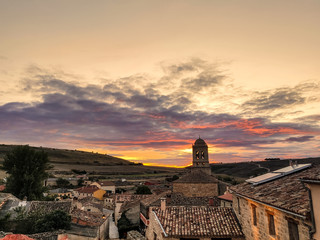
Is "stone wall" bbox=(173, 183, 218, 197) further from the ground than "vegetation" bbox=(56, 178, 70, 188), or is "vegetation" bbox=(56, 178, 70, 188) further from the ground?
"stone wall" bbox=(173, 183, 218, 197)

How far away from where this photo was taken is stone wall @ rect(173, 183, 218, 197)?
1647 inches

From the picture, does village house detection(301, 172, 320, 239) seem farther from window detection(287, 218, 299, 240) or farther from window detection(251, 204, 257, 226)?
window detection(251, 204, 257, 226)

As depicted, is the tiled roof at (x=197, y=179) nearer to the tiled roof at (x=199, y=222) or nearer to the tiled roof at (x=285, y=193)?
the tiled roof at (x=199, y=222)

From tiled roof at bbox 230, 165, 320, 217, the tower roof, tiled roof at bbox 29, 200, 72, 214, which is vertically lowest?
tiled roof at bbox 29, 200, 72, 214

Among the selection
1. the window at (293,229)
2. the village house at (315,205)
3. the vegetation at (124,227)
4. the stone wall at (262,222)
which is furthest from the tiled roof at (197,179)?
the village house at (315,205)

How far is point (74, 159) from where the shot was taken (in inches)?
5979

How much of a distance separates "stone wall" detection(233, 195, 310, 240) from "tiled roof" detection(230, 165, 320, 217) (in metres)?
0.46

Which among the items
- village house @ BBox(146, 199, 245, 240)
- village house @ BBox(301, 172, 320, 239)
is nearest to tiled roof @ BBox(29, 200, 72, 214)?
village house @ BBox(146, 199, 245, 240)

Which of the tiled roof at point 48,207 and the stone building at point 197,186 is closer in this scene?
the tiled roof at point 48,207

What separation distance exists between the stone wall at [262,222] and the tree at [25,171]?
32.4 meters

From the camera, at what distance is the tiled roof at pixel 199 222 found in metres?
14.0

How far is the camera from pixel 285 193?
9.55 metres

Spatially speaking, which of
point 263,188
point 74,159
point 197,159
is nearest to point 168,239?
point 263,188

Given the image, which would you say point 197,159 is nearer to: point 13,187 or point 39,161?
point 39,161
